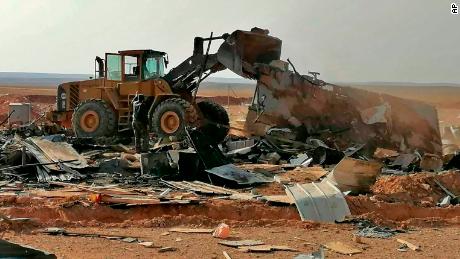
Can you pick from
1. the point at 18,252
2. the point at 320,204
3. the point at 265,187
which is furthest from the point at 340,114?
the point at 18,252

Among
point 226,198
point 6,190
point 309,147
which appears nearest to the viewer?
point 226,198

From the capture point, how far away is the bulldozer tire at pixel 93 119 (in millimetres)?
19297

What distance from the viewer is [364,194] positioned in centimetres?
1105

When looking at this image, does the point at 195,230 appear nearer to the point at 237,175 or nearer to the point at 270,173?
the point at 237,175

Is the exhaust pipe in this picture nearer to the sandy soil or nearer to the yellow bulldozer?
the yellow bulldozer

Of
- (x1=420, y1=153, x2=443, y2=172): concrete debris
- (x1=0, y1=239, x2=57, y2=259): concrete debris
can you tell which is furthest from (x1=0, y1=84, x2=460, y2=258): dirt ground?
(x1=420, y1=153, x2=443, y2=172): concrete debris

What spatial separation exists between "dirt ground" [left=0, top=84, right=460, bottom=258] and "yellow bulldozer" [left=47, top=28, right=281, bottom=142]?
294 inches

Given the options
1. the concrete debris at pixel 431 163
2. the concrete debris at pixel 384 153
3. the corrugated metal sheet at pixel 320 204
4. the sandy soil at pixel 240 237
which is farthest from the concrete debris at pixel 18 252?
the concrete debris at pixel 384 153

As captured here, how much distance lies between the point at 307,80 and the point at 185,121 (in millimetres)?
3450

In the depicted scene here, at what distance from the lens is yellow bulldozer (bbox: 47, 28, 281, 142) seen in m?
17.6

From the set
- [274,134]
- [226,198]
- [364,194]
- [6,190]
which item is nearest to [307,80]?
[274,134]

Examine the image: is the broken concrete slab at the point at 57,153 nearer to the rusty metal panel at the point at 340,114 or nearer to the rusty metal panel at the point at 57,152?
the rusty metal panel at the point at 57,152

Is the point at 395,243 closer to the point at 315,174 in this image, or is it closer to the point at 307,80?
the point at 315,174

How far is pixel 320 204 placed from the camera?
369 inches
